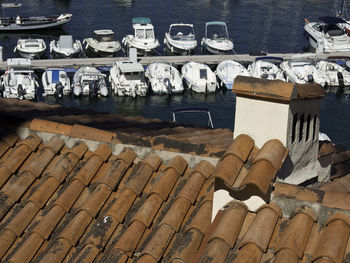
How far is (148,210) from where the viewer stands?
9.10m

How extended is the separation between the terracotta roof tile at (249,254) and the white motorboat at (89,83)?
41.5 meters

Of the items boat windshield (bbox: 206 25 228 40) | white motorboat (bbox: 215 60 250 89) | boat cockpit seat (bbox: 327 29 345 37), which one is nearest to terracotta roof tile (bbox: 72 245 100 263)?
white motorboat (bbox: 215 60 250 89)

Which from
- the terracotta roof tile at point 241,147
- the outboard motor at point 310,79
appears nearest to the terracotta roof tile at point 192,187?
the terracotta roof tile at point 241,147

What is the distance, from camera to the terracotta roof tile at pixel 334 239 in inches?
299

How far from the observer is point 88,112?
15.1 m

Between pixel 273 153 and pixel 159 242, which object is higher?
pixel 273 153

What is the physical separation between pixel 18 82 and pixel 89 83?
549 centimetres

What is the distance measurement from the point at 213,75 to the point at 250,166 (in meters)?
42.2

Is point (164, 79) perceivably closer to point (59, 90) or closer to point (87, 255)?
point (59, 90)

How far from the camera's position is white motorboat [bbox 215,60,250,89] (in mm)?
50938

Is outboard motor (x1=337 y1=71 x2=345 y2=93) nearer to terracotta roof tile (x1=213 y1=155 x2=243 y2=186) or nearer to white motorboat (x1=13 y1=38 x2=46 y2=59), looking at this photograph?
white motorboat (x1=13 y1=38 x2=46 y2=59)

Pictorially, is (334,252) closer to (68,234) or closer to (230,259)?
(230,259)

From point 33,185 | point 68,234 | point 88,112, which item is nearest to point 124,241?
point 68,234

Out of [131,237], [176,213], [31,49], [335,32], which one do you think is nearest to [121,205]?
[131,237]
